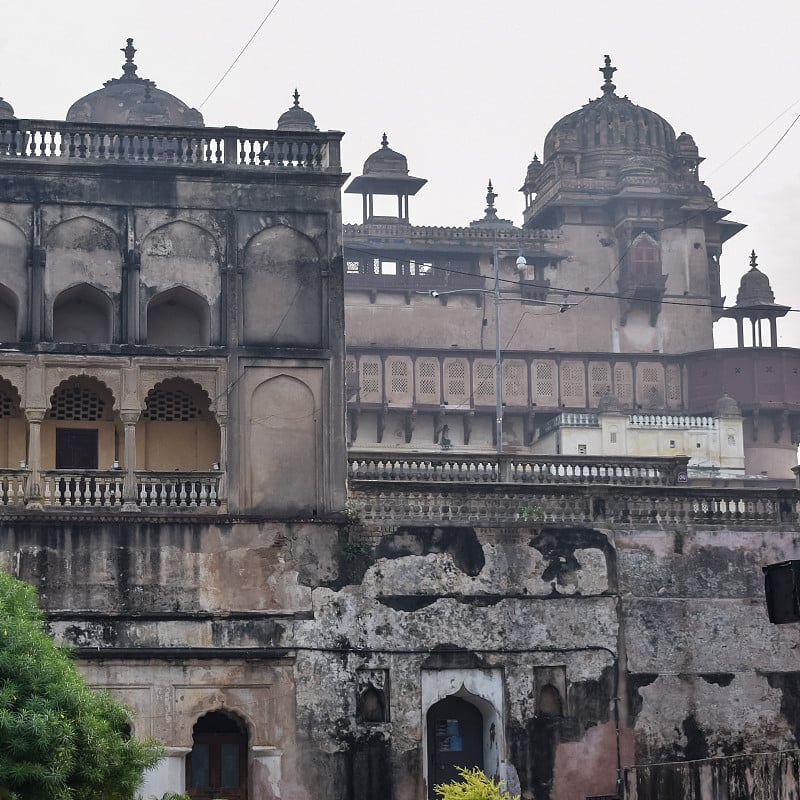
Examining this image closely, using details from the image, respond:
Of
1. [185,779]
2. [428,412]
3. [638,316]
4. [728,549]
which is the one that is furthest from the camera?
[638,316]

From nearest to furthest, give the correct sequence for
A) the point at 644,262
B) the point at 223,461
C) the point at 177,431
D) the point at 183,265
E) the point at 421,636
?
the point at 421,636
the point at 223,461
the point at 183,265
the point at 177,431
the point at 644,262

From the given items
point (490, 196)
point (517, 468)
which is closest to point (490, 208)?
point (490, 196)

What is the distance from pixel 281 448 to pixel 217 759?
15.9 ft

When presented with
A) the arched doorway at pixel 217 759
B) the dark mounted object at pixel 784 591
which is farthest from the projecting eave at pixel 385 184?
the dark mounted object at pixel 784 591

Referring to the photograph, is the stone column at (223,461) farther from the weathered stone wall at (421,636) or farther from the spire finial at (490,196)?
the spire finial at (490,196)

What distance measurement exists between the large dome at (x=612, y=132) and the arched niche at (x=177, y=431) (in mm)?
32334

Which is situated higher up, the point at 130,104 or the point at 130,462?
the point at 130,104

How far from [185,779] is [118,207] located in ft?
29.4

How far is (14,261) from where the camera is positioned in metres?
28.8

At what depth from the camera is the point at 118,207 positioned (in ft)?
95.8

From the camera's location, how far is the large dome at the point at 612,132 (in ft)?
200

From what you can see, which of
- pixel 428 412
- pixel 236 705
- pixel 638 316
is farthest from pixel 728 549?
pixel 638 316

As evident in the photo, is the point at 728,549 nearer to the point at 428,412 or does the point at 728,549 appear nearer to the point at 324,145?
the point at 324,145

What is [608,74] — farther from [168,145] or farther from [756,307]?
[168,145]
